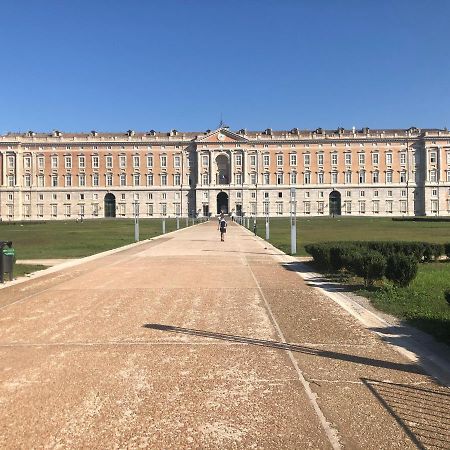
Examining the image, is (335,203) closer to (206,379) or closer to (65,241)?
(65,241)

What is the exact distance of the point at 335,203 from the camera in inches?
4222

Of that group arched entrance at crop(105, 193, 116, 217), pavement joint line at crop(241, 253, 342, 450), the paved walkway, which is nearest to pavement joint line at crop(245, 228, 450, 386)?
the paved walkway

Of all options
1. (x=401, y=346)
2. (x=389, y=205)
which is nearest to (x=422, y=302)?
(x=401, y=346)

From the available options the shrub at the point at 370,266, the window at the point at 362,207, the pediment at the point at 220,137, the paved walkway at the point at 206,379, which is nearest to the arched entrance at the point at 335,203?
the window at the point at 362,207

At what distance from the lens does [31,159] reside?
10619cm

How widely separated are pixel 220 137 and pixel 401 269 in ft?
318

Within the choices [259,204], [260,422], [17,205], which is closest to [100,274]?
[260,422]

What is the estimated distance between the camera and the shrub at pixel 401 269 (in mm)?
10836

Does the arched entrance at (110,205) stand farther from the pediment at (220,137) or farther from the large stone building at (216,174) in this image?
the pediment at (220,137)

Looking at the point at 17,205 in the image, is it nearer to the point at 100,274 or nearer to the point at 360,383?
the point at 100,274

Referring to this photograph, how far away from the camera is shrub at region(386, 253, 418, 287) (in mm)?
10836

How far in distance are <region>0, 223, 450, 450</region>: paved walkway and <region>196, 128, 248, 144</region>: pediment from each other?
97478 mm

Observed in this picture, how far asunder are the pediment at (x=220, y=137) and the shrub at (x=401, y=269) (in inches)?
3778

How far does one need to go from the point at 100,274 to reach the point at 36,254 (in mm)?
8710
